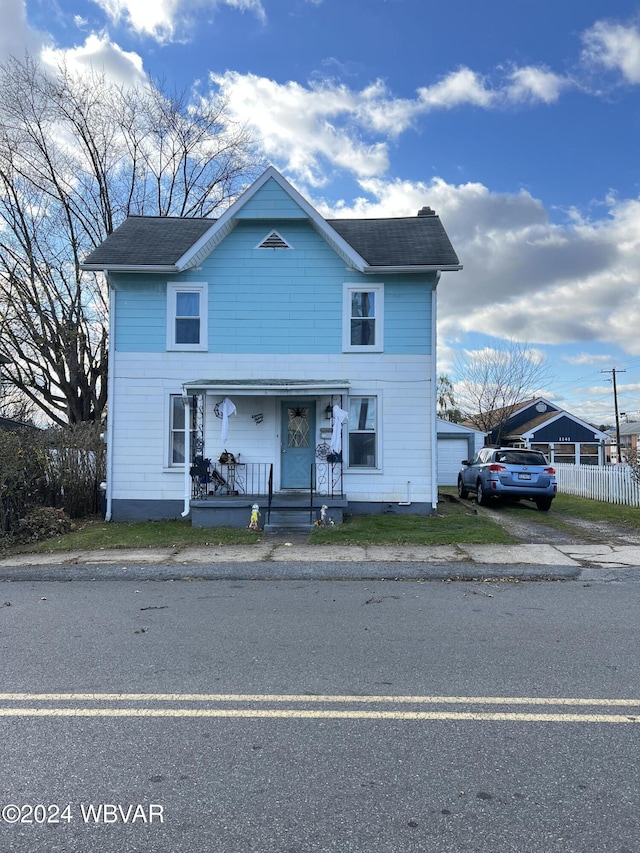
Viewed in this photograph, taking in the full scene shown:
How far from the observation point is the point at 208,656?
4.94m

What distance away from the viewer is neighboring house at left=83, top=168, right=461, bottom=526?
13945 millimetres

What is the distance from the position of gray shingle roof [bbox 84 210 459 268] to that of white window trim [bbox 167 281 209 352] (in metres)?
0.61

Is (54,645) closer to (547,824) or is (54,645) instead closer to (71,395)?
(547,824)

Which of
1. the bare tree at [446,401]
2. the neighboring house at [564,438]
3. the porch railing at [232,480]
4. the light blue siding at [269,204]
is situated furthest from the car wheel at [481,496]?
the bare tree at [446,401]

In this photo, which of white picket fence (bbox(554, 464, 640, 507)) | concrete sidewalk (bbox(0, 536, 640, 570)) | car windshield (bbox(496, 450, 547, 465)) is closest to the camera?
concrete sidewalk (bbox(0, 536, 640, 570))

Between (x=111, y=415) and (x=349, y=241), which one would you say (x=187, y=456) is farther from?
(x=349, y=241)

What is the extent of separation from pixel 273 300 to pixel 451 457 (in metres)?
15.5

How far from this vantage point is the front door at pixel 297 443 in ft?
46.4

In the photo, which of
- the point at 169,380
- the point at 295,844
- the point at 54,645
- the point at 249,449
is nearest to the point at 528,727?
the point at 295,844

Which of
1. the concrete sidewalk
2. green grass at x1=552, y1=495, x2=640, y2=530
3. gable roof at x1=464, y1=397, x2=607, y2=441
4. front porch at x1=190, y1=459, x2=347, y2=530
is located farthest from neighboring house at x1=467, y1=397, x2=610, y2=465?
the concrete sidewalk

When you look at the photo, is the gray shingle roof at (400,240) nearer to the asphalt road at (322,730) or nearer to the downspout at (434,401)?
the downspout at (434,401)

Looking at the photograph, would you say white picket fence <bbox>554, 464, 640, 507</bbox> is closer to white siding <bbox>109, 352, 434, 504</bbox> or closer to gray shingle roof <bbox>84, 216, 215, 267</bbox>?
white siding <bbox>109, 352, 434, 504</bbox>

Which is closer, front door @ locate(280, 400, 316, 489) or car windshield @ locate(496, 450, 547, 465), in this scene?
front door @ locate(280, 400, 316, 489)

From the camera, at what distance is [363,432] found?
1409cm
